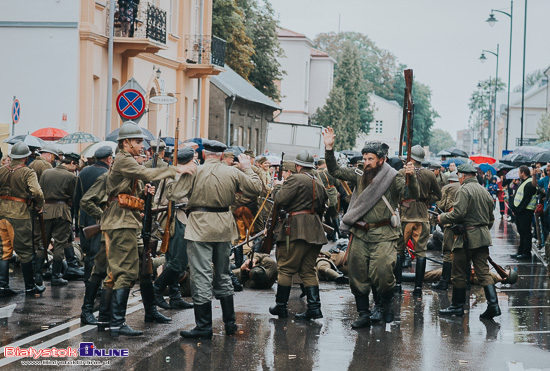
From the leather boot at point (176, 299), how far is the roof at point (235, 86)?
30190 mm

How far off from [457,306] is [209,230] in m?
3.74

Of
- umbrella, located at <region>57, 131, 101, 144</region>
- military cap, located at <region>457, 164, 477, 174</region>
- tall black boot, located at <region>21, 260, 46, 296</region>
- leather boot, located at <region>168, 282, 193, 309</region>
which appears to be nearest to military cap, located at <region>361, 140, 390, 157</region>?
military cap, located at <region>457, 164, 477, 174</region>

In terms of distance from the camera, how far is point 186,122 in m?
32.7

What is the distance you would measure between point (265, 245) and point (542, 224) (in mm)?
11081

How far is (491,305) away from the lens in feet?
34.9

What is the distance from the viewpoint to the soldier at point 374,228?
973cm

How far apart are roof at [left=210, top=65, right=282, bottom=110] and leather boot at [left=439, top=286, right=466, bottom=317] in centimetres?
3052

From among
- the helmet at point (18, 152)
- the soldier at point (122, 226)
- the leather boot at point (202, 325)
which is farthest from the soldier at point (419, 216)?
the helmet at point (18, 152)

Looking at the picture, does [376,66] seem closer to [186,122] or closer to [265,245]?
[186,122]

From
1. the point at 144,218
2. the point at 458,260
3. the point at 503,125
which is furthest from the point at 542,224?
the point at 503,125

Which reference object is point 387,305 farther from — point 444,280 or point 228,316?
point 444,280

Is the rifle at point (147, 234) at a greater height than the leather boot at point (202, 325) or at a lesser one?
greater

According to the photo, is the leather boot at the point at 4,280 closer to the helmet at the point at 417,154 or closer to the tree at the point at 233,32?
the helmet at the point at 417,154

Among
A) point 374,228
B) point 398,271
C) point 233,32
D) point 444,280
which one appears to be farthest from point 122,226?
point 233,32
